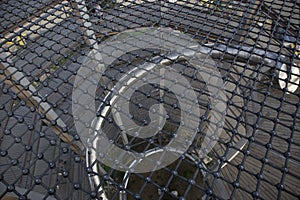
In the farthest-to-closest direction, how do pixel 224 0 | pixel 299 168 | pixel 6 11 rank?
pixel 299 168
pixel 224 0
pixel 6 11

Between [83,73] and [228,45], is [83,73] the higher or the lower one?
the lower one

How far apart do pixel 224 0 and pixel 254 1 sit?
252 mm

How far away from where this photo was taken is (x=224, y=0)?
1.77m

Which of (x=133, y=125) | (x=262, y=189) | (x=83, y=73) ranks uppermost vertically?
(x=83, y=73)

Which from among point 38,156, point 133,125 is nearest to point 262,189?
point 133,125

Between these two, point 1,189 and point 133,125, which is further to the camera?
point 133,125

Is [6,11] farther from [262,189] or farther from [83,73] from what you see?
[262,189]

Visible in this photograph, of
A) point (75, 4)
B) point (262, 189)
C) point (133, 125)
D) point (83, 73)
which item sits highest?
point (75, 4)

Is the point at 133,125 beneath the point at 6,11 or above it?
beneath

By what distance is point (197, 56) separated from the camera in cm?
156

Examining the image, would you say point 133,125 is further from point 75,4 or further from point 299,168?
point 299,168

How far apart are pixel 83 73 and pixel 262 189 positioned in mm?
2072

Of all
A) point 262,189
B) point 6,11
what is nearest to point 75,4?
point 6,11

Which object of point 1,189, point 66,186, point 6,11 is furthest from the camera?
point 66,186
